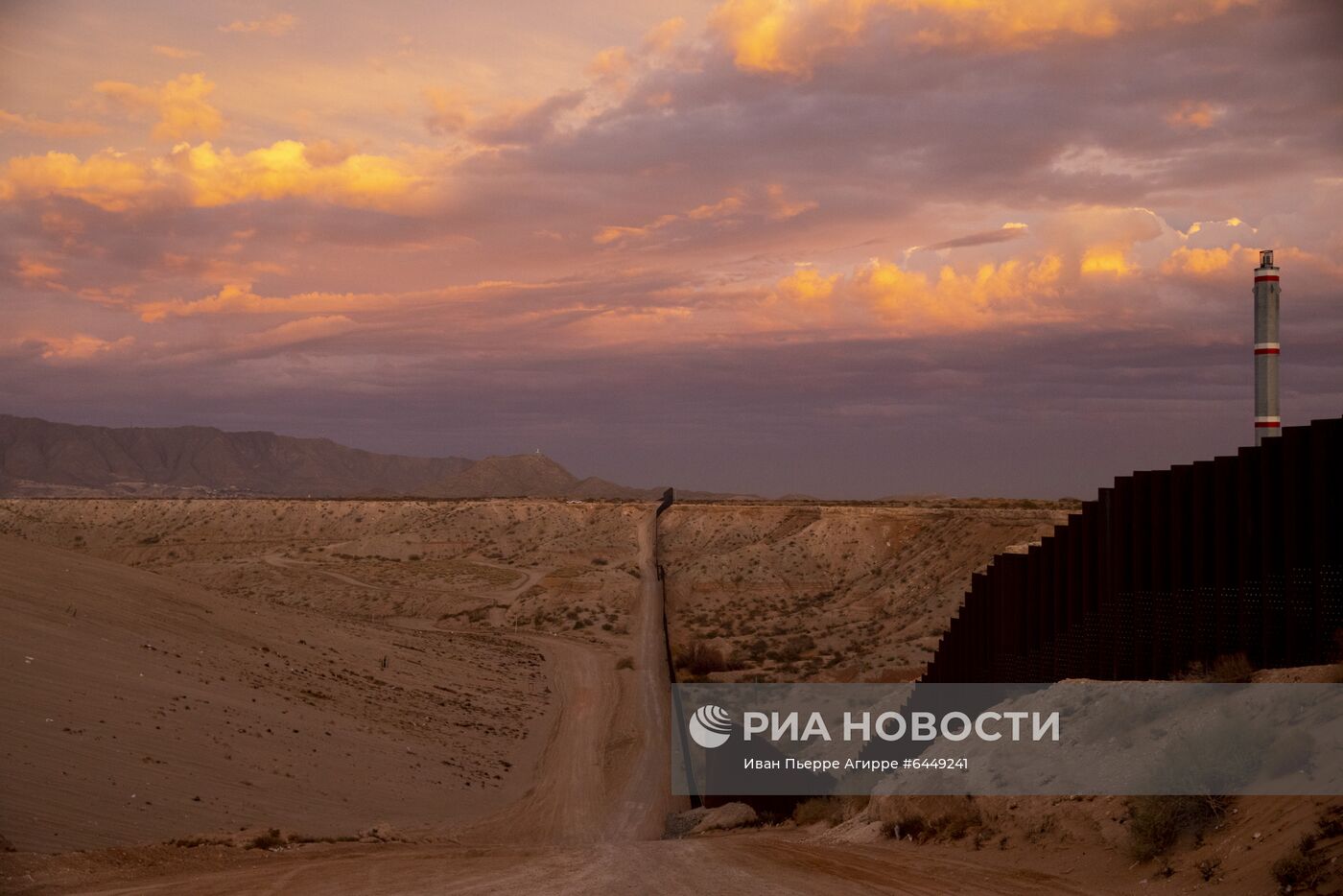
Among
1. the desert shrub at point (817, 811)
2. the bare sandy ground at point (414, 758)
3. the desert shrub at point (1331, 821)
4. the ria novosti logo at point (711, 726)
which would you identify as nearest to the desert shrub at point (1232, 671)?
the bare sandy ground at point (414, 758)

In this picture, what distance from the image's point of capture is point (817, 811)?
63.2 ft

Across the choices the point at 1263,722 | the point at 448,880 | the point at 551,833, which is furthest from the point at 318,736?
the point at 1263,722

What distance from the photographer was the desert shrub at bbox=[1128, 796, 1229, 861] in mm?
10008

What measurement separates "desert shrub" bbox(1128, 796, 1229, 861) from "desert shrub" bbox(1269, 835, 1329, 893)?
1.27 m

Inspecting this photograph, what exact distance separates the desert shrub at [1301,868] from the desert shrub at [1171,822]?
4.17 ft

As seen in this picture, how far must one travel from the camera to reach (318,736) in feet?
90.2

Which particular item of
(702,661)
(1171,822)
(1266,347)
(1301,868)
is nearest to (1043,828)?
(1171,822)

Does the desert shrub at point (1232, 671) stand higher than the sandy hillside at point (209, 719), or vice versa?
the desert shrub at point (1232, 671)

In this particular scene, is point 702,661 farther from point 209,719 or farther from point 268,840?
point 268,840

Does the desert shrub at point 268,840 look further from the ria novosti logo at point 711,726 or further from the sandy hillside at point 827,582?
the sandy hillside at point 827,582

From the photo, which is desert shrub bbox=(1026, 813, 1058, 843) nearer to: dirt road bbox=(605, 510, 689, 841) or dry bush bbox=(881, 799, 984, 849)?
dry bush bbox=(881, 799, 984, 849)

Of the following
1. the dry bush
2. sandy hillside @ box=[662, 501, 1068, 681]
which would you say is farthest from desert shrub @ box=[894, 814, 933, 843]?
sandy hillside @ box=[662, 501, 1068, 681]

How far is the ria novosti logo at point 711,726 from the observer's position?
30.7 metres

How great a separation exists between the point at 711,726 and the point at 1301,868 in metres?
25.4
